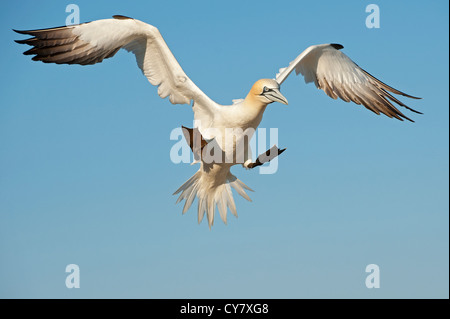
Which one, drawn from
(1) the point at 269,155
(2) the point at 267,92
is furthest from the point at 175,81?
(1) the point at 269,155

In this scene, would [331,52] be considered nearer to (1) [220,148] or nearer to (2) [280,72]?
(2) [280,72]

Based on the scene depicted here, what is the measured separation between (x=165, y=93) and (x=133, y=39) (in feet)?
2.76

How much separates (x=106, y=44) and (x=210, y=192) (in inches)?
107

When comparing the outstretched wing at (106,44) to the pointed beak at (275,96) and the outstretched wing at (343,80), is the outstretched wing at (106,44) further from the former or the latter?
the outstretched wing at (343,80)

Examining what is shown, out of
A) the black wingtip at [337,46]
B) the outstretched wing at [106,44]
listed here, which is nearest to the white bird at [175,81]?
the outstretched wing at [106,44]

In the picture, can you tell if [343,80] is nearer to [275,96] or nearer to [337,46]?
[337,46]

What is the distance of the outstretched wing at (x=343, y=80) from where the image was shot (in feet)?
34.7

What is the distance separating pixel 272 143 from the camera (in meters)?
9.09

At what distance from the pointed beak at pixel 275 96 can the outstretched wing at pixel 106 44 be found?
2.78 feet

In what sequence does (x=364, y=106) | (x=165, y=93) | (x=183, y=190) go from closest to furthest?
(x=165, y=93)
(x=183, y=190)
(x=364, y=106)

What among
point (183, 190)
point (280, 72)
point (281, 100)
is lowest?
point (183, 190)

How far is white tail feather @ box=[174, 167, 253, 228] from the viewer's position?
9875 mm

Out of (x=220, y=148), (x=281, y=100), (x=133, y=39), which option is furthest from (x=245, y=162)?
(x=133, y=39)

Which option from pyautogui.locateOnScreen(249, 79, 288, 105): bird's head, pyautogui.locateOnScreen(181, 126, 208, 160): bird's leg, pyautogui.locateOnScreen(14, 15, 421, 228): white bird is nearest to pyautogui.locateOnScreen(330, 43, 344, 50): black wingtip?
pyautogui.locateOnScreen(14, 15, 421, 228): white bird
